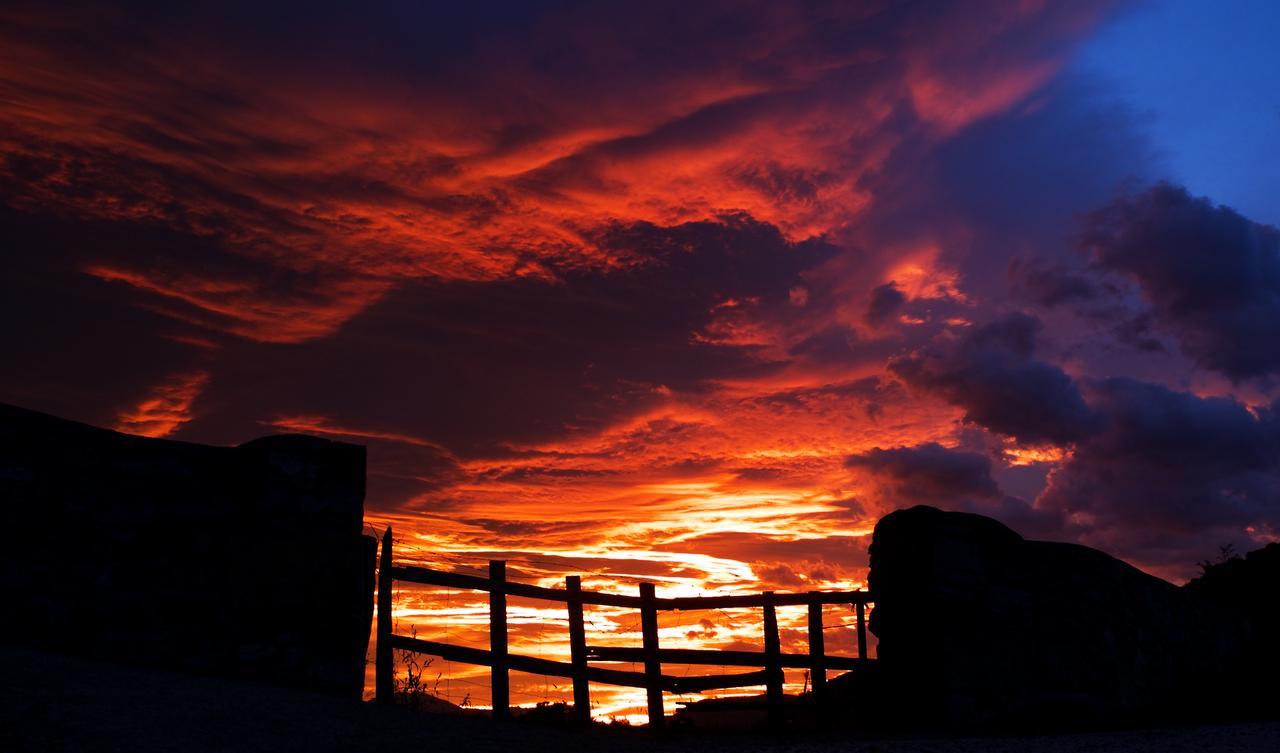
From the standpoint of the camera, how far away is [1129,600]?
54.4 ft

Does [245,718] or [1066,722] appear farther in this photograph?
[1066,722]

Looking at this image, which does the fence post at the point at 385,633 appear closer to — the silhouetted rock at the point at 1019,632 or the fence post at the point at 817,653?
the fence post at the point at 817,653

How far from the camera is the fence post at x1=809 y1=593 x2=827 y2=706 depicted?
1483cm

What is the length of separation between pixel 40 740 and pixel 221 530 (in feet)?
12.1

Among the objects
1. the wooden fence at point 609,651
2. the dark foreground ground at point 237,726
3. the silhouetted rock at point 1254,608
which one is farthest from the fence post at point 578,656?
the silhouetted rock at point 1254,608

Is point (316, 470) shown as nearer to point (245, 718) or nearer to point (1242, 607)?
point (245, 718)

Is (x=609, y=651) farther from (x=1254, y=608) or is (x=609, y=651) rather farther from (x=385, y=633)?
(x=1254, y=608)

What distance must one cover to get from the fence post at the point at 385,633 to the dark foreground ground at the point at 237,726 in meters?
1.63

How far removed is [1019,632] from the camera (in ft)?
51.4

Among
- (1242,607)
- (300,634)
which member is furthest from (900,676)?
(300,634)

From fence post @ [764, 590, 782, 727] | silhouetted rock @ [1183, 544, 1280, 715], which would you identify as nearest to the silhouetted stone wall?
fence post @ [764, 590, 782, 727]

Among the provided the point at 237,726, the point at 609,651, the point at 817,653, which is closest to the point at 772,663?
the point at 817,653

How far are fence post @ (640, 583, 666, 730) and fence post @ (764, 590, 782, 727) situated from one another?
1.64 meters

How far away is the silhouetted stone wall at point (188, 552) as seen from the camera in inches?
425
